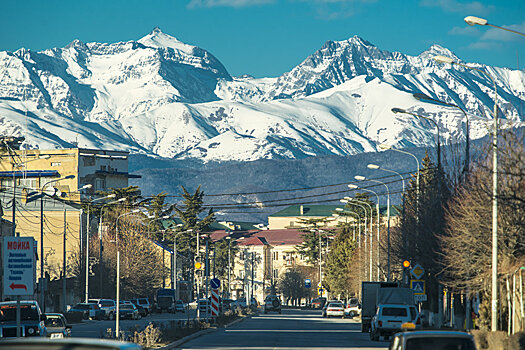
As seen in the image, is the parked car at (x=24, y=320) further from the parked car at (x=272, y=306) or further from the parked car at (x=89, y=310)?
the parked car at (x=272, y=306)

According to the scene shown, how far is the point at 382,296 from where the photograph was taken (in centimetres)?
4538

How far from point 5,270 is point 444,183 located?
23.7 m

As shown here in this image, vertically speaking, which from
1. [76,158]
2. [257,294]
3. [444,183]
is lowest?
[257,294]

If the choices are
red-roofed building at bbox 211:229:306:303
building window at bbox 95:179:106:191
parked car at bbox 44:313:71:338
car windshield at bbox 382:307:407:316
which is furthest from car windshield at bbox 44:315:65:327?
red-roofed building at bbox 211:229:306:303

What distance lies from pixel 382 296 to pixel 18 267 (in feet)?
77.2

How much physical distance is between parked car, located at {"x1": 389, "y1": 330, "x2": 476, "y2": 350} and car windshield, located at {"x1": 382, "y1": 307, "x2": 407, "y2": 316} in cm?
2452

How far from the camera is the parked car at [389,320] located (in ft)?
131

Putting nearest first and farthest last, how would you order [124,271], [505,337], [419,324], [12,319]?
[505,337] → [12,319] → [419,324] → [124,271]

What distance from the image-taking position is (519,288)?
31438mm

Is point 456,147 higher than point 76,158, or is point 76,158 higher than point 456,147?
point 76,158

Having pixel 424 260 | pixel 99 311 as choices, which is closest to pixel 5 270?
pixel 424 260

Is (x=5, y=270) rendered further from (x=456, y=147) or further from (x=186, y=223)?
(x=186, y=223)

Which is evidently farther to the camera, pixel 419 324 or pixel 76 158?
pixel 76 158

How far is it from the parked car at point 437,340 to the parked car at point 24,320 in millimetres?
17212
